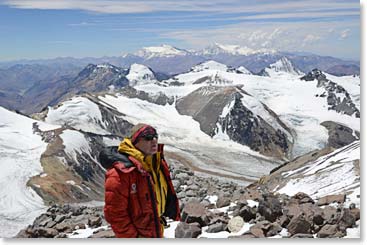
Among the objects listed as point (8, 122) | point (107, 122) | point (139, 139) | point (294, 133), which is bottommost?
point (294, 133)

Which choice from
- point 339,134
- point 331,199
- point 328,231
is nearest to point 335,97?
point 339,134

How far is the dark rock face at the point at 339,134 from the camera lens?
238 feet

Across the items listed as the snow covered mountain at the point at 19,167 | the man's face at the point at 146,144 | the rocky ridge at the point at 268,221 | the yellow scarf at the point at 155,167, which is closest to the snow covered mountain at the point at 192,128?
the snow covered mountain at the point at 19,167

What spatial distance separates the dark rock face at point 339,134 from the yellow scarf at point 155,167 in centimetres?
6891

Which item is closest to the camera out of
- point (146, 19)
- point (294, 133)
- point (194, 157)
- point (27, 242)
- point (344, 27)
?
point (27, 242)

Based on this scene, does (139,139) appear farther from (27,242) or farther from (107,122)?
(107,122)

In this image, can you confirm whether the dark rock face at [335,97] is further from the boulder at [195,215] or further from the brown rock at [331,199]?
the boulder at [195,215]

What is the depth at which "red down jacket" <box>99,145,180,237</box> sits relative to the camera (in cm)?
480

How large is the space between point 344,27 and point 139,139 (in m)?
5.67

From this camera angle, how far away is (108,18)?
10883 mm

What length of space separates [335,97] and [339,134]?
69.9ft

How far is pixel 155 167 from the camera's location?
17.2ft

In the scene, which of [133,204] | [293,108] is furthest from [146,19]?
[293,108]

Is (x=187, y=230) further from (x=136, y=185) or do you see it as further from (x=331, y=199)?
(x=331, y=199)
